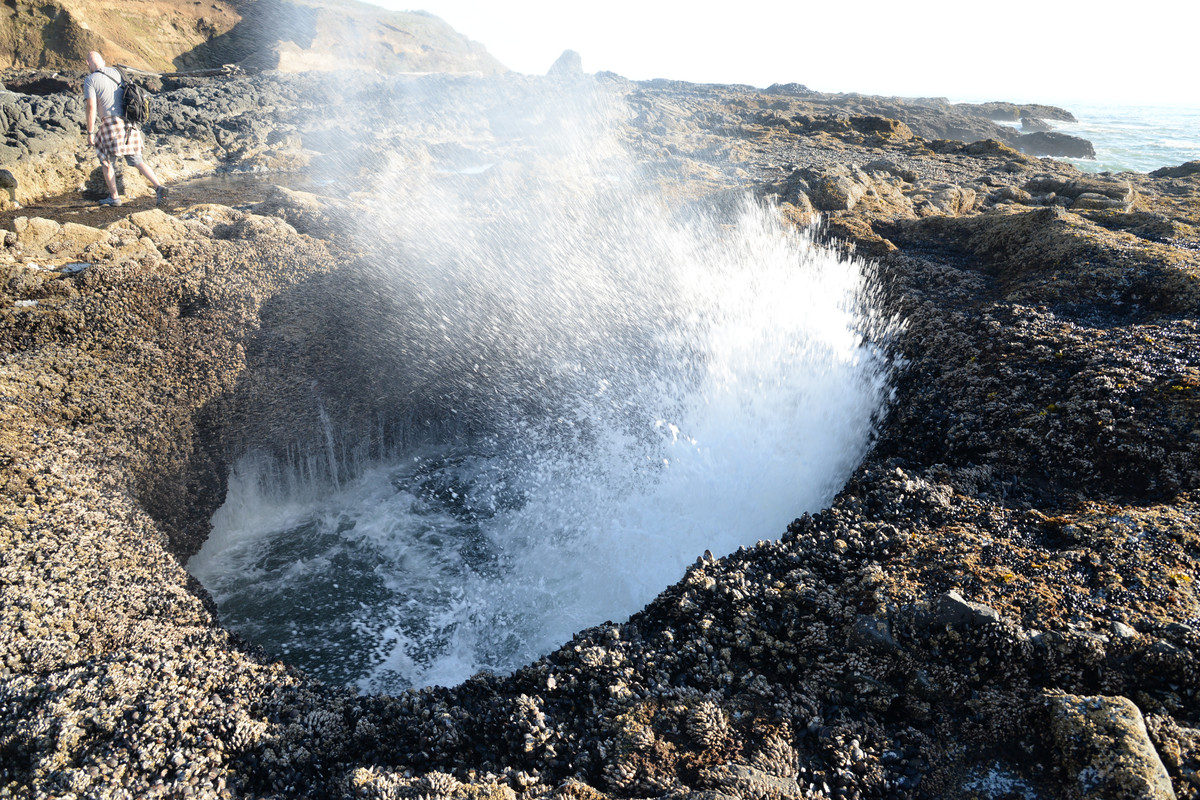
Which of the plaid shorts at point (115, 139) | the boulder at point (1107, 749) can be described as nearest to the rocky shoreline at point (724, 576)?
the boulder at point (1107, 749)

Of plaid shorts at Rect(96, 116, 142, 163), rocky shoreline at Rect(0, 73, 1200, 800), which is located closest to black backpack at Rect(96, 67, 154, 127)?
plaid shorts at Rect(96, 116, 142, 163)

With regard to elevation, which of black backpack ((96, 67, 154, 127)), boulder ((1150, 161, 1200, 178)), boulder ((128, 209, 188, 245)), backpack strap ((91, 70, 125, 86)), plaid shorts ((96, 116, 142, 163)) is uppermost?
backpack strap ((91, 70, 125, 86))

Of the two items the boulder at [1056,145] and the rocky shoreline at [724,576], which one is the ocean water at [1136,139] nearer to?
the boulder at [1056,145]

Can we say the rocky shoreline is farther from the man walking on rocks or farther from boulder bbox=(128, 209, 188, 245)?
the man walking on rocks

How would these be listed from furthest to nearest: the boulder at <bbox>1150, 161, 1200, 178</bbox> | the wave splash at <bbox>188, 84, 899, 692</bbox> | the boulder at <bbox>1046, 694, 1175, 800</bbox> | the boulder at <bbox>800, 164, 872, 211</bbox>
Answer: the boulder at <bbox>1150, 161, 1200, 178</bbox> < the boulder at <bbox>800, 164, 872, 211</bbox> < the wave splash at <bbox>188, 84, 899, 692</bbox> < the boulder at <bbox>1046, 694, 1175, 800</bbox>

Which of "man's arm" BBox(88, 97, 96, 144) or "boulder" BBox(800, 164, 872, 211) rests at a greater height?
"man's arm" BBox(88, 97, 96, 144)

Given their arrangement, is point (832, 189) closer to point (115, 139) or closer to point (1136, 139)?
point (115, 139)

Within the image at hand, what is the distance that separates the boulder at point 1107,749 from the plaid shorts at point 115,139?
10222 millimetres

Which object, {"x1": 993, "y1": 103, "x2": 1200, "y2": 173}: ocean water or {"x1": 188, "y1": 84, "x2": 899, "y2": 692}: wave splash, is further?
{"x1": 993, "y1": 103, "x2": 1200, "y2": 173}: ocean water

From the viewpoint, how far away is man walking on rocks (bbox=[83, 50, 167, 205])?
6844mm

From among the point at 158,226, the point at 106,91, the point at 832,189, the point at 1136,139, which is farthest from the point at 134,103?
the point at 1136,139

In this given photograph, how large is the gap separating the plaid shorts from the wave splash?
173 inches

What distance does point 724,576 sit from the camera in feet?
7.99

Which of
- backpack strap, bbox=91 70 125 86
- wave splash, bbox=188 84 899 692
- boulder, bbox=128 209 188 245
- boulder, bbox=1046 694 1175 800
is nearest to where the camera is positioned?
boulder, bbox=1046 694 1175 800
